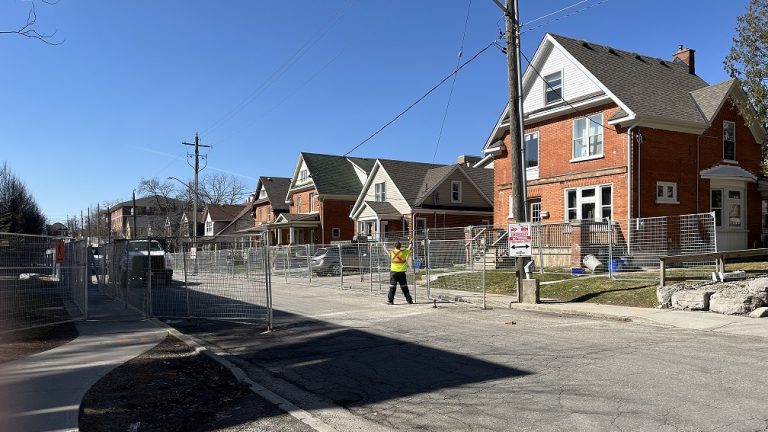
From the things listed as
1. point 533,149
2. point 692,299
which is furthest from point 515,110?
point 533,149

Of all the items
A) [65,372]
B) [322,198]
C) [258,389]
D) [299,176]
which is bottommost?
[258,389]

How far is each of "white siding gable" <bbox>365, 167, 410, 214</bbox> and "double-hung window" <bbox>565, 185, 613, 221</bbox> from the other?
17.2 meters

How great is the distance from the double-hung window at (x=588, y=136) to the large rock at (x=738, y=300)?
38.5 feet

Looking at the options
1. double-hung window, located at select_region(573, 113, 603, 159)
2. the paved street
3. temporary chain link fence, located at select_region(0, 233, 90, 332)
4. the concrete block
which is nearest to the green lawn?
the concrete block

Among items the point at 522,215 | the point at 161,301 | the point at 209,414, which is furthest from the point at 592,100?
the point at 209,414

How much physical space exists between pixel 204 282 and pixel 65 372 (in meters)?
7.23

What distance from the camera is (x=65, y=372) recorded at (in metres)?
7.54

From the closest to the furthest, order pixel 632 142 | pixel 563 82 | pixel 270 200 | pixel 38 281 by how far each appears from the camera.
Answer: pixel 38 281, pixel 632 142, pixel 563 82, pixel 270 200

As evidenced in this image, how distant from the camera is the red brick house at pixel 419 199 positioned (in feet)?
135

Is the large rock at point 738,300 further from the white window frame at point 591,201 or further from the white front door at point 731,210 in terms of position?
the white front door at point 731,210

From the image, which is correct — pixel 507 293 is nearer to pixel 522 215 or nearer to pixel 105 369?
pixel 522 215

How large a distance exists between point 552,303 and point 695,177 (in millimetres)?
13020

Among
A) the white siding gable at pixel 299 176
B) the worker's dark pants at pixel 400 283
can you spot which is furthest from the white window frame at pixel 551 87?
the white siding gable at pixel 299 176

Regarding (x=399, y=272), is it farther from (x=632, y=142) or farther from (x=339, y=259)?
(x=632, y=142)
